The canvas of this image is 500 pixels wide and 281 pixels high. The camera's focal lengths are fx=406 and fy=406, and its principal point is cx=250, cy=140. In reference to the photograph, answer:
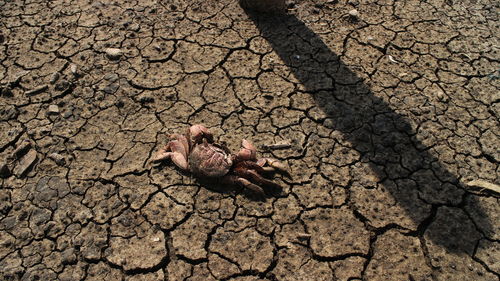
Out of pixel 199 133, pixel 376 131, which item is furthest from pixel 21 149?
pixel 376 131

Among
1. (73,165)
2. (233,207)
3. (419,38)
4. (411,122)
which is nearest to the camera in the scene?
(233,207)

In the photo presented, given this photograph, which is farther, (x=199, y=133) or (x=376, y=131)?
(x=376, y=131)

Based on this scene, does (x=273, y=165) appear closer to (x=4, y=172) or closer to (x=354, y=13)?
(x=4, y=172)

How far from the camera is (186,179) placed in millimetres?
3607

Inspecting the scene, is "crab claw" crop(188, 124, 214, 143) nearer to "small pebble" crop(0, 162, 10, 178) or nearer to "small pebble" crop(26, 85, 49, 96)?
"small pebble" crop(0, 162, 10, 178)

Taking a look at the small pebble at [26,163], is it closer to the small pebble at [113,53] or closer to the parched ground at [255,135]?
the parched ground at [255,135]

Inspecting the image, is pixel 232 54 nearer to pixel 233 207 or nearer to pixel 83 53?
pixel 83 53

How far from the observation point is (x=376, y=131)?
4023 millimetres

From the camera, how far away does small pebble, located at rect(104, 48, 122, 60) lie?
15.1 ft

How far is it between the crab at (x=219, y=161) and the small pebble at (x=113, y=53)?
4.94 ft

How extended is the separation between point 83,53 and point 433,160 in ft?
12.8

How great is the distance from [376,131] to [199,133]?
1743mm

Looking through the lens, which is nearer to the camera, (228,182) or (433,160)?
(228,182)

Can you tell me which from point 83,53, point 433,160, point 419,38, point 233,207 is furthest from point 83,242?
point 419,38
